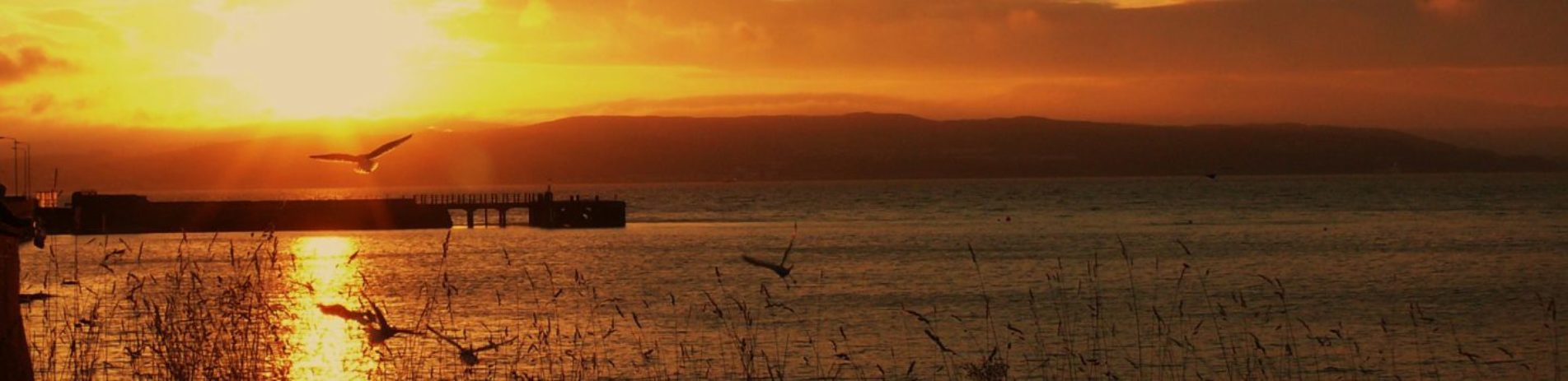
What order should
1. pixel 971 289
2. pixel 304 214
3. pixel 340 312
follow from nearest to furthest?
pixel 340 312 < pixel 971 289 < pixel 304 214

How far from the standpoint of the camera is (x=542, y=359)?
22375mm

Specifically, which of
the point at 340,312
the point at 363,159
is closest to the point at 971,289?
the point at 363,159

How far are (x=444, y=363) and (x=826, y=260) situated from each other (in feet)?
137

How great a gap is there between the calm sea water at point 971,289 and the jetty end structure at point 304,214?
8.07 feet

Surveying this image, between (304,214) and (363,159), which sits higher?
(363,159)

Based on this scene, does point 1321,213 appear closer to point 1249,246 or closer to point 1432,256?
point 1249,246

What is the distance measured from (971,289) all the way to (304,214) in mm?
77338

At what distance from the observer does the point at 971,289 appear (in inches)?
1735

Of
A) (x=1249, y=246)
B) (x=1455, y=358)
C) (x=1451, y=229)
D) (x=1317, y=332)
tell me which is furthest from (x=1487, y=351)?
(x=1451, y=229)

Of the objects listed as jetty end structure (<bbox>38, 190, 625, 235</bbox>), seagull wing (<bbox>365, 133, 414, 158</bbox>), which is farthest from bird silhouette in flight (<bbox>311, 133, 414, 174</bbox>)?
jetty end structure (<bbox>38, 190, 625, 235</bbox>)

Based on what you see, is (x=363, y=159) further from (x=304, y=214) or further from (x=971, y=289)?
(x=304, y=214)

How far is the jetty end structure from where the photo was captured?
101m

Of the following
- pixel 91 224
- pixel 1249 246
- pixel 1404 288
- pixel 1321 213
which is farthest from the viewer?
pixel 1321 213

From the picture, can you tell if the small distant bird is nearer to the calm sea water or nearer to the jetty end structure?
the calm sea water
